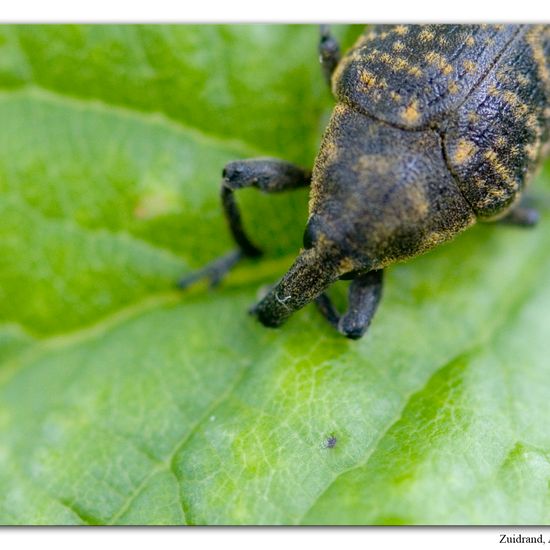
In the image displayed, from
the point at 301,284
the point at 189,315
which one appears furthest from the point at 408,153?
the point at 189,315

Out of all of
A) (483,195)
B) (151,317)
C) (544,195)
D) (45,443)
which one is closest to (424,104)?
(483,195)

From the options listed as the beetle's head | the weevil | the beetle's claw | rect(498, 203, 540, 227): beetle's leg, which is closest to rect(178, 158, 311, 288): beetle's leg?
the weevil

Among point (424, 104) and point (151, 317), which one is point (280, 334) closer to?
point (151, 317)

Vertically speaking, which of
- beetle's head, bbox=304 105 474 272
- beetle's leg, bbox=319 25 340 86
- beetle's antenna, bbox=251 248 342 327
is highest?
beetle's leg, bbox=319 25 340 86

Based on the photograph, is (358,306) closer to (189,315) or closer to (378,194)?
(378,194)

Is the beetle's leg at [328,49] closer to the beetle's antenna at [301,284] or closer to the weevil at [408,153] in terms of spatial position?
the weevil at [408,153]

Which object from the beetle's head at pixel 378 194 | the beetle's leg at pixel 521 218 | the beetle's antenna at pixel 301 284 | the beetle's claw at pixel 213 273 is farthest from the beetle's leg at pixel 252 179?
the beetle's leg at pixel 521 218

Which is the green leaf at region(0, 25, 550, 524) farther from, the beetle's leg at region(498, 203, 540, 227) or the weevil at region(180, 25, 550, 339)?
the weevil at region(180, 25, 550, 339)
